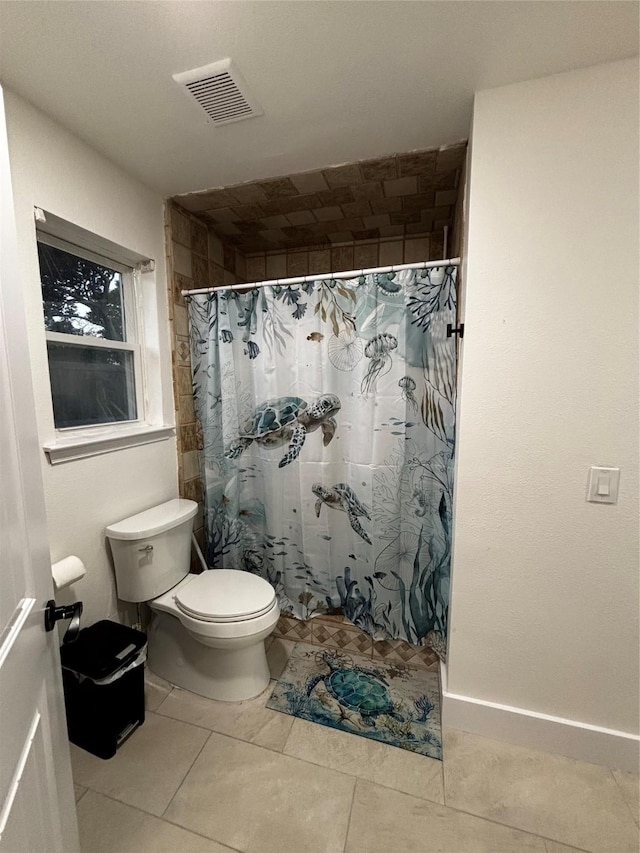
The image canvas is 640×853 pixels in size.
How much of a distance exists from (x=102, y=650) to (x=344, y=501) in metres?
1.11

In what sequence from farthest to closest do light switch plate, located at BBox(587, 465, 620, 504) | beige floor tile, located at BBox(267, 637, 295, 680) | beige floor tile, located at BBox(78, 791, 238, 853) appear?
beige floor tile, located at BBox(267, 637, 295, 680) → light switch plate, located at BBox(587, 465, 620, 504) → beige floor tile, located at BBox(78, 791, 238, 853)

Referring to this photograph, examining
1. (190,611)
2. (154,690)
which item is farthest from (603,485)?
(154,690)

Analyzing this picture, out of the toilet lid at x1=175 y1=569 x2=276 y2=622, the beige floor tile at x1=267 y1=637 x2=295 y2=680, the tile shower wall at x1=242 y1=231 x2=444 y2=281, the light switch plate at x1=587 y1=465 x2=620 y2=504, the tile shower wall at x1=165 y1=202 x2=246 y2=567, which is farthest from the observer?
the tile shower wall at x1=242 y1=231 x2=444 y2=281

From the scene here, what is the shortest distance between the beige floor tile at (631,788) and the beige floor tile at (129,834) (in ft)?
4.10

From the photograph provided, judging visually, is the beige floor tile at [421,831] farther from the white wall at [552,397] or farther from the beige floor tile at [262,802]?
the white wall at [552,397]

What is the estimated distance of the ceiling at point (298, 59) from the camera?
923 mm

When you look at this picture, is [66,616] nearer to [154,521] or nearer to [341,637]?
[154,521]

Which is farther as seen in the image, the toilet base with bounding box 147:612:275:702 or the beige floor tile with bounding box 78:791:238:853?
the toilet base with bounding box 147:612:275:702

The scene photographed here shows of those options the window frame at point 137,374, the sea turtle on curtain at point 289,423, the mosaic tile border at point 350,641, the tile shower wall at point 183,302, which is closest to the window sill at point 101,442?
the window frame at point 137,374

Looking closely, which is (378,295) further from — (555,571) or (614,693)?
(614,693)

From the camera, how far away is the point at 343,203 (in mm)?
1808

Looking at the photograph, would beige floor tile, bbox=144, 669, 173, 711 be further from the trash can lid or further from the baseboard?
the baseboard

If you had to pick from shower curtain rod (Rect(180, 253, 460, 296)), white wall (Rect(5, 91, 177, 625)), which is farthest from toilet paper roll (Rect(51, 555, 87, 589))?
shower curtain rod (Rect(180, 253, 460, 296))

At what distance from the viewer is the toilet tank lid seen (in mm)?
1486
